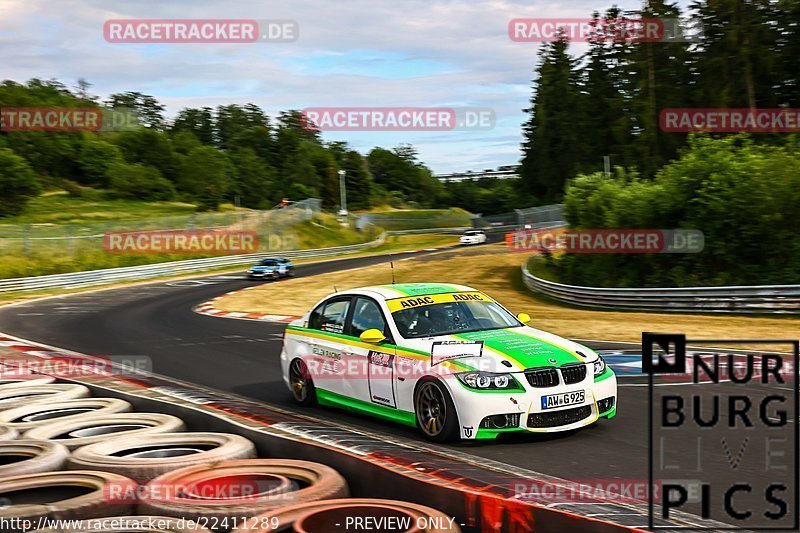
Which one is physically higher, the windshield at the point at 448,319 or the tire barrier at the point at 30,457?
the windshield at the point at 448,319

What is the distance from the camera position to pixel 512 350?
337 inches

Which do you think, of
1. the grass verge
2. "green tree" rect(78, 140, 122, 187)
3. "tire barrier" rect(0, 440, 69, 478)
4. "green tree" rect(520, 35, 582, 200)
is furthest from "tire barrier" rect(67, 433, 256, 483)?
"green tree" rect(78, 140, 122, 187)

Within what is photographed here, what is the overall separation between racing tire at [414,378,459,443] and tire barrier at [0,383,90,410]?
3812 millimetres

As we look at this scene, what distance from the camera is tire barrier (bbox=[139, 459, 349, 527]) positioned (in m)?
A: 5.16

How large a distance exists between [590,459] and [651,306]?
61.1ft

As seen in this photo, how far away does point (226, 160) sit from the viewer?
12800cm

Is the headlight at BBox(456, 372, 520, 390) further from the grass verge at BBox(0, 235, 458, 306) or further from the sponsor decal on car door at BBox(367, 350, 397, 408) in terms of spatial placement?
the grass verge at BBox(0, 235, 458, 306)

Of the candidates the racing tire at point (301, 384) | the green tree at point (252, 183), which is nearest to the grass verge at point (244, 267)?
the racing tire at point (301, 384)

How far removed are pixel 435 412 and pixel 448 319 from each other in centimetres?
133

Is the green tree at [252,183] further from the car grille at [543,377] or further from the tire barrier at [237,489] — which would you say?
the tire barrier at [237,489]

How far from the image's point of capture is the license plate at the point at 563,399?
8289mm

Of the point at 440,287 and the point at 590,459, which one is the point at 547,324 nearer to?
the point at 440,287

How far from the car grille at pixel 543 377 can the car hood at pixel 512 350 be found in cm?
6

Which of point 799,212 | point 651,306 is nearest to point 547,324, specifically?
point 651,306
